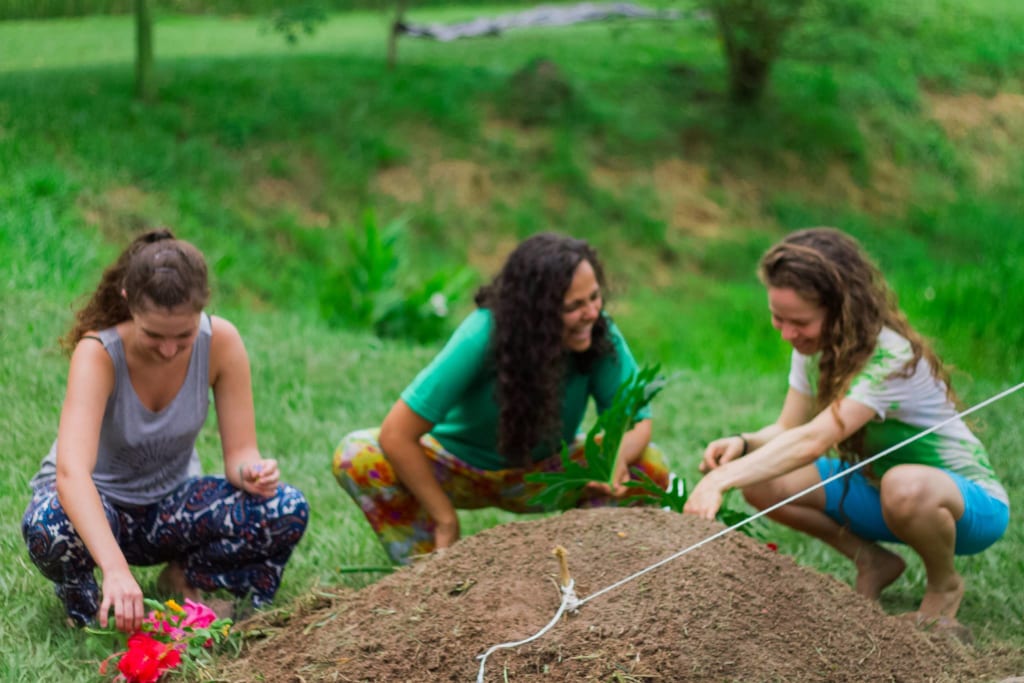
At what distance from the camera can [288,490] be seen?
3.33m

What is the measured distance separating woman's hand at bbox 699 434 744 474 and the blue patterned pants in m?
1.20

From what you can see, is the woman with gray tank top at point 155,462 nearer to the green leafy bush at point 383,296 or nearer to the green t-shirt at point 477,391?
the green t-shirt at point 477,391

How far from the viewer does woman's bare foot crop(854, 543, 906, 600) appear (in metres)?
3.64

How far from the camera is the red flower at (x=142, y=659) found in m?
2.75

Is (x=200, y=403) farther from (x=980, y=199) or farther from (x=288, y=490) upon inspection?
(x=980, y=199)

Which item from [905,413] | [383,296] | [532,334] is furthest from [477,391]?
[383,296]

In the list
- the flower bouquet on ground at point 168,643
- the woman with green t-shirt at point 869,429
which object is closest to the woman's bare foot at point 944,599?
the woman with green t-shirt at point 869,429

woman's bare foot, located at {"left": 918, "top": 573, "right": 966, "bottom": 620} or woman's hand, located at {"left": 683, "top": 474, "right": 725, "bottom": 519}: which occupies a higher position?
woman's hand, located at {"left": 683, "top": 474, "right": 725, "bottom": 519}

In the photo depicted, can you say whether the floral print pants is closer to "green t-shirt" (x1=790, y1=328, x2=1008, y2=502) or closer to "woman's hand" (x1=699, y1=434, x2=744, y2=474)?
"woman's hand" (x1=699, y1=434, x2=744, y2=474)

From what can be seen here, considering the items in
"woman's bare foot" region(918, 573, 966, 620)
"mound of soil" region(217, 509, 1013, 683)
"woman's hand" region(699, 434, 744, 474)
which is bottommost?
"woman's bare foot" region(918, 573, 966, 620)

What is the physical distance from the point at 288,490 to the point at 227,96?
8.41 meters

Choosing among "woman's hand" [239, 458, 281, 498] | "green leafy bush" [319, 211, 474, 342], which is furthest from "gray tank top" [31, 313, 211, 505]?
"green leafy bush" [319, 211, 474, 342]

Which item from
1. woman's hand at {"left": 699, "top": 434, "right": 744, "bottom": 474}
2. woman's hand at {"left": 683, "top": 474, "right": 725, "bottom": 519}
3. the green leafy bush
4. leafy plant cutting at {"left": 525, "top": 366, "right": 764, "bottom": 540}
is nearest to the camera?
woman's hand at {"left": 683, "top": 474, "right": 725, "bottom": 519}

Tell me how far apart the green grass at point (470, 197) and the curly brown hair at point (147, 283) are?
2.77ft
